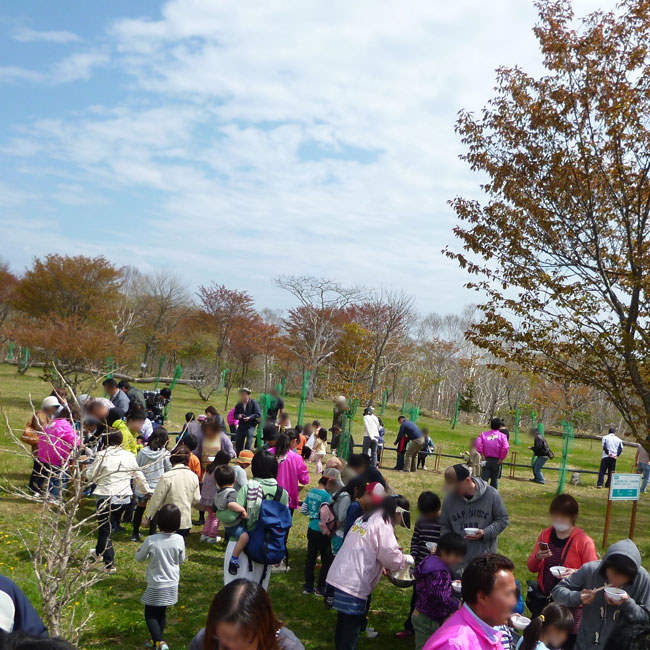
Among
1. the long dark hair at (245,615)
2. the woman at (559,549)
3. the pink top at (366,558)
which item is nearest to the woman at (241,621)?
the long dark hair at (245,615)

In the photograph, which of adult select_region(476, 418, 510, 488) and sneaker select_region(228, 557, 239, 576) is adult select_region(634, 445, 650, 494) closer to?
adult select_region(476, 418, 510, 488)

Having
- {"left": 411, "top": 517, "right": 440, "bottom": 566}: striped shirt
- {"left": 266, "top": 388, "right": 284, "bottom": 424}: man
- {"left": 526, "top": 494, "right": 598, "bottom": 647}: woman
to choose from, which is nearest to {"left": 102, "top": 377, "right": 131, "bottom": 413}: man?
{"left": 266, "top": 388, "right": 284, "bottom": 424}: man

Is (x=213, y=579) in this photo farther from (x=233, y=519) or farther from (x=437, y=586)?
(x=437, y=586)

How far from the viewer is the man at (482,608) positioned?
8.55 feet

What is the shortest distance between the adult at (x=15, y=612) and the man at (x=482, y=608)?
1830mm

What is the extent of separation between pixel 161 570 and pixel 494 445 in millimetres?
9365

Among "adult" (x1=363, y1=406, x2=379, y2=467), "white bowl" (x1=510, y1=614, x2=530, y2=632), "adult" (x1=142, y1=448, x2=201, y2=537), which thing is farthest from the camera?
"adult" (x1=363, y1=406, x2=379, y2=467)

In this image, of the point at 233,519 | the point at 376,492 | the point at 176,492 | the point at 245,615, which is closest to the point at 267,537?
the point at 233,519

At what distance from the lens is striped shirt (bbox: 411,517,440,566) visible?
17.8 feet

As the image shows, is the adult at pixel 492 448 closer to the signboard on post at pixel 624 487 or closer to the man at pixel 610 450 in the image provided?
the man at pixel 610 450

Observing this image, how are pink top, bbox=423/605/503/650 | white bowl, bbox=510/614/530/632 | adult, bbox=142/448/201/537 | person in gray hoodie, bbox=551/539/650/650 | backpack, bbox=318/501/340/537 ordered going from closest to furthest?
pink top, bbox=423/605/503/650
white bowl, bbox=510/614/530/632
person in gray hoodie, bbox=551/539/650/650
backpack, bbox=318/501/340/537
adult, bbox=142/448/201/537

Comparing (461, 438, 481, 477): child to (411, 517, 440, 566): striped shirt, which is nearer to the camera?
(411, 517, 440, 566): striped shirt

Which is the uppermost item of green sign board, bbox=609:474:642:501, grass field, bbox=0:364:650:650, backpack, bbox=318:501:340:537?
green sign board, bbox=609:474:642:501

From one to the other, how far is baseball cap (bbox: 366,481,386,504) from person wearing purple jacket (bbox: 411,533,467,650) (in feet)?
1.90
